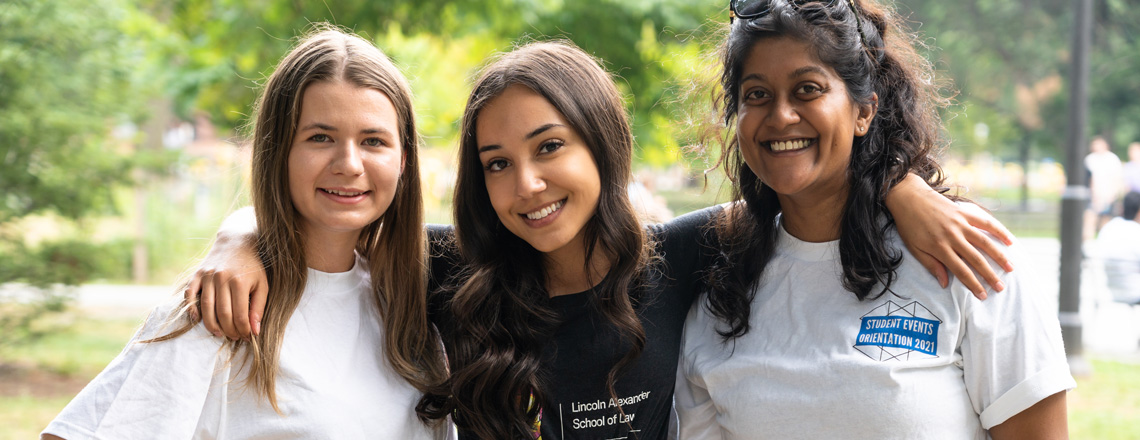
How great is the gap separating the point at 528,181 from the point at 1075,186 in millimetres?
6359

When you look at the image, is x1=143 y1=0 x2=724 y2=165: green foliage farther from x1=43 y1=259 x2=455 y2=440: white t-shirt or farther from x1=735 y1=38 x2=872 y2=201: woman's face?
x1=43 y1=259 x2=455 y2=440: white t-shirt

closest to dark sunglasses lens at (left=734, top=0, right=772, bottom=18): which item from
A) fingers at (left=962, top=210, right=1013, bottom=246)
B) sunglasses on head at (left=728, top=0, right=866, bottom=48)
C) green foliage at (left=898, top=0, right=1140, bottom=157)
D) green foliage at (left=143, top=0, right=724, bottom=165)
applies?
sunglasses on head at (left=728, top=0, right=866, bottom=48)

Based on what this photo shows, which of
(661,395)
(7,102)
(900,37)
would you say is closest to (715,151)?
(900,37)

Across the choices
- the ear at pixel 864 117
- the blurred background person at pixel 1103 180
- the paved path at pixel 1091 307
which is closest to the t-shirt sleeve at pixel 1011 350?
the ear at pixel 864 117

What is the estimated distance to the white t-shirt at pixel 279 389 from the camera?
6.84 ft

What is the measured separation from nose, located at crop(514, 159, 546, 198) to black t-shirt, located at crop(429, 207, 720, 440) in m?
0.36

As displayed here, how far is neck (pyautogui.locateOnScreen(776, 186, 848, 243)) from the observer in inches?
95.0

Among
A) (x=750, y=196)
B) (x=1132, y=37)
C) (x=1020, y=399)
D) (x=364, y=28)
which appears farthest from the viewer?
(x=1132, y=37)

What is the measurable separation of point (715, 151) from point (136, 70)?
23.5 ft

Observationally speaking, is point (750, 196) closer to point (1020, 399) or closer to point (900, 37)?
point (900, 37)

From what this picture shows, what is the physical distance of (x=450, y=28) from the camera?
690 centimetres

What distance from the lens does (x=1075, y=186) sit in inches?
281

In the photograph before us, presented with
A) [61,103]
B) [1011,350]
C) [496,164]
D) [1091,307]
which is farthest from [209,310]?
[1091,307]

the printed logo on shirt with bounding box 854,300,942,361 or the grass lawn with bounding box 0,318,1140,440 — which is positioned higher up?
the printed logo on shirt with bounding box 854,300,942,361
